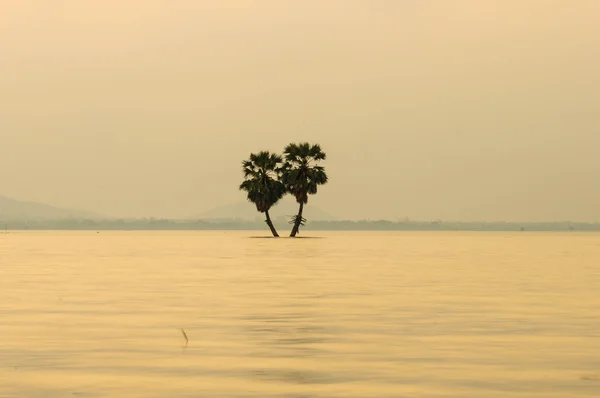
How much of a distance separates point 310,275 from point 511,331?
2287 centimetres

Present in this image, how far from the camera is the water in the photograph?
14828 mm

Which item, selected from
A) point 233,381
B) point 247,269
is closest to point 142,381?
point 233,381

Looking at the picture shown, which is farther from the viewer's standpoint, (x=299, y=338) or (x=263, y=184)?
(x=263, y=184)

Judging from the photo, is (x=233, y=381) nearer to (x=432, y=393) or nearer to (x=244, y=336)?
(x=432, y=393)

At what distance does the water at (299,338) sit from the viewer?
14.8 metres

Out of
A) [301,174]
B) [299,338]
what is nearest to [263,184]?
[301,174]

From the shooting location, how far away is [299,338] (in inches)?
810

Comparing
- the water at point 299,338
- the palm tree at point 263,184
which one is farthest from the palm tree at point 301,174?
the water at point 299,338

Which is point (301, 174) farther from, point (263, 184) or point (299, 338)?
point (299, 338)

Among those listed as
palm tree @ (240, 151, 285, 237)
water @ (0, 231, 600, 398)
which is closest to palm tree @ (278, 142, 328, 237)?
palm tree @ (240, 151, 285, 237)

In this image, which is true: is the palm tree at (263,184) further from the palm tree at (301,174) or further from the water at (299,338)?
the water at (299,338)

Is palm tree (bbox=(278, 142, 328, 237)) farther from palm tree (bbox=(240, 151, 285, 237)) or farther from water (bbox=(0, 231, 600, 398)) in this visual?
water (bbox=(0, 231, 600, 398))

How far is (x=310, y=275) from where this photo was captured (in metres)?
44.4

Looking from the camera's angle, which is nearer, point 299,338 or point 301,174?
point 299,338
